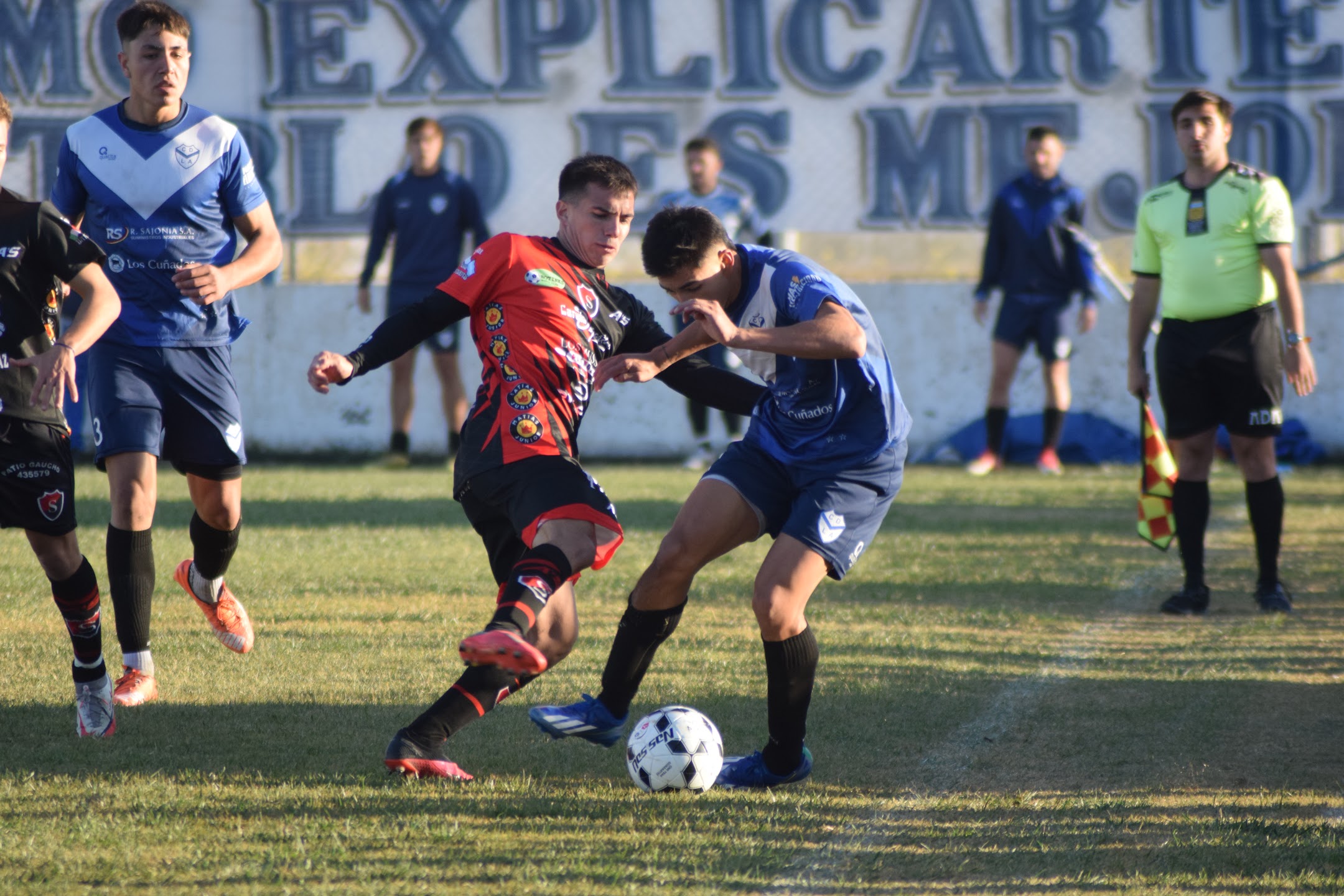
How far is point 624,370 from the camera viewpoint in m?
3.90

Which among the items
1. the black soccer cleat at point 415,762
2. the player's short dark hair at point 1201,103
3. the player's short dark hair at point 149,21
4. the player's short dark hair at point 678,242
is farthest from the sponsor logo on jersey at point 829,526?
the player's short dark hair at point 1201,103

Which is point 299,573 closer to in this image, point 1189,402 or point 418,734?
point 418,734

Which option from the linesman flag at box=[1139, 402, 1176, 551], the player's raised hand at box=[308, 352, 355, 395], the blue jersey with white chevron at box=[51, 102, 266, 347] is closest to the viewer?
the player's raised hand at box=[308, 352, 355, 395]

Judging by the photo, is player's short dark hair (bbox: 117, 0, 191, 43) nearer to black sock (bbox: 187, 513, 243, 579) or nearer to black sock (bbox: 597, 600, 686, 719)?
black sock (bbox: 187, 513, 243, 579)

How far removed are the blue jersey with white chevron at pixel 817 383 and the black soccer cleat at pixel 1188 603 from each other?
9.01 feet

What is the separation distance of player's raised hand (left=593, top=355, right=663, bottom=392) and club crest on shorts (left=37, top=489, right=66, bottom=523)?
1596 millimetres

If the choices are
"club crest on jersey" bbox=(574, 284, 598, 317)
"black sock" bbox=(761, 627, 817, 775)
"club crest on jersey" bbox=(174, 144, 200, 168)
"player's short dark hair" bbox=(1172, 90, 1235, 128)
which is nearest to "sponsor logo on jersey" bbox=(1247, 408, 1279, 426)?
"player's short dark hair" bbox=(1172, 90, 1235, 128)

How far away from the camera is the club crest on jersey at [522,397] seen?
13.5 ft

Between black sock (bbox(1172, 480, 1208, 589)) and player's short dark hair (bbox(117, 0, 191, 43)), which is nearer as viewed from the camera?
player's short dark hair (bbox(117, 0, 191, 43))

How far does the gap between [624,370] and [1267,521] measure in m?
3.79

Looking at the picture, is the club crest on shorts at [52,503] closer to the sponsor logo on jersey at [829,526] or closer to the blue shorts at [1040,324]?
the sponsor logo on jersey at [829,526]

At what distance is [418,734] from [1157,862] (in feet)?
6.07

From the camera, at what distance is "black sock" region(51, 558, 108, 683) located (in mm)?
4250

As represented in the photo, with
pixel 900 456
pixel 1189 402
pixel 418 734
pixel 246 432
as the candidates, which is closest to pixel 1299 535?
pixel 1189 402
